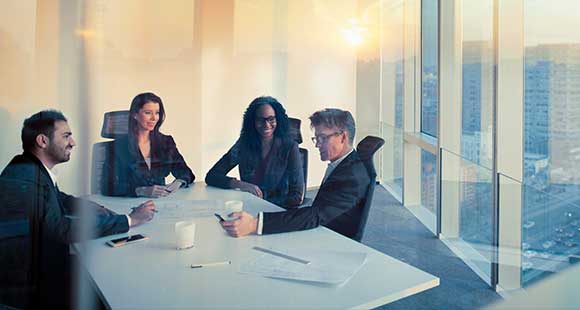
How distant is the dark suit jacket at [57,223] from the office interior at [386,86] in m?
0.15

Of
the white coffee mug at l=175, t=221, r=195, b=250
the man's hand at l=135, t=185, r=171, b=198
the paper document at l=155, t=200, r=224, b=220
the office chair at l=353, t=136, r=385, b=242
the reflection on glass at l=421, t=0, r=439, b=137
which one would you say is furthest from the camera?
the reflection on glass at l=421, t=0, r=439, b=137

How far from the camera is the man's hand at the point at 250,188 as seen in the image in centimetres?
246

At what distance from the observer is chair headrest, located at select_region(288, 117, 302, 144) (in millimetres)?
2848

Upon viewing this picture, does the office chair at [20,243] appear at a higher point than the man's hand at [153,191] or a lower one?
lower

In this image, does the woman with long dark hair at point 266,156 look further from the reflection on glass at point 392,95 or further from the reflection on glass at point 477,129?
the reflection on glass at point 477,129

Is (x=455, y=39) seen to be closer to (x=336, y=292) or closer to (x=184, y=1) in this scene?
(x=184, y=1)

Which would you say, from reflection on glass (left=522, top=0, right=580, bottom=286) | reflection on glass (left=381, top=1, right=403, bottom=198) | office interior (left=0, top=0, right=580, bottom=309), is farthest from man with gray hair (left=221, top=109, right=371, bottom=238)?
reflection on glass (left=522, top=0, right=580, bottom=286)

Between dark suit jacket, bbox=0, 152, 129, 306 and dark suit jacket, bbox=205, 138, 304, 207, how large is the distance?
0.84 metres

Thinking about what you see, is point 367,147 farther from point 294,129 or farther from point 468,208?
point 468,208

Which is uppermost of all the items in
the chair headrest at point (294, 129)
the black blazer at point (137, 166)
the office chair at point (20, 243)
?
the chair headrest at point (294, 129)

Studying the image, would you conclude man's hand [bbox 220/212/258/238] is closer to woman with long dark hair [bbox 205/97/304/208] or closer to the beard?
the beard

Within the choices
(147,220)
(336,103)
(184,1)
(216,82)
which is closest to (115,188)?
(147,220)

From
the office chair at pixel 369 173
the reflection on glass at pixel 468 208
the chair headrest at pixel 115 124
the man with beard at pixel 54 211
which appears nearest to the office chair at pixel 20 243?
the man with beard at pixel 54 211

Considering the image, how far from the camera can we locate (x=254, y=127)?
297 cm
